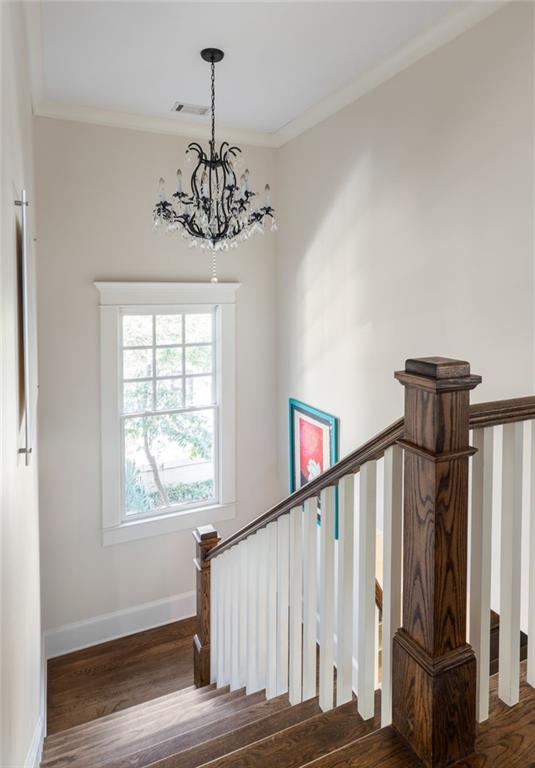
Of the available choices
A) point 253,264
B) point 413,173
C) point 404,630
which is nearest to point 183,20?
point 413,173

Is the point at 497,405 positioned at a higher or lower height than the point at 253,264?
lower

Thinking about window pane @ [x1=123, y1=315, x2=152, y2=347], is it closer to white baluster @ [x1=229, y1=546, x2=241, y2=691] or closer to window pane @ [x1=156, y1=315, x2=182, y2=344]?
window pane @ [x1=156, y1=315, x2=182, y2=344]

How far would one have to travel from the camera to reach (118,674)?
4.05 meters

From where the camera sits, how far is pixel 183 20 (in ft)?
9.04

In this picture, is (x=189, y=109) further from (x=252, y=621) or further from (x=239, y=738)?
(x=239, y=738)

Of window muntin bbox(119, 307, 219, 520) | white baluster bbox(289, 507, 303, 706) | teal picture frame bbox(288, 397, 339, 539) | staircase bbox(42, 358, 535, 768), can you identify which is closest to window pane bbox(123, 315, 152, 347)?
window muntin bbox(119, 307, 219, 520)

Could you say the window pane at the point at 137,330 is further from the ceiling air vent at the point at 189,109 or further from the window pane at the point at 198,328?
the ceiling air vent at the point at 189,109

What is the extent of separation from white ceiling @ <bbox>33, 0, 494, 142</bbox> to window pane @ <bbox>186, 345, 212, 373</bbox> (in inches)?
73.0

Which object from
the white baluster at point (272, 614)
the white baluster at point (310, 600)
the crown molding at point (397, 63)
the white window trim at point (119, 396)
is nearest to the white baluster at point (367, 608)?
the white baluster at point (310, 600)

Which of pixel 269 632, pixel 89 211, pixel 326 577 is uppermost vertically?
pixel 89 211

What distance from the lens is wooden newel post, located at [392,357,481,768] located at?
121cm

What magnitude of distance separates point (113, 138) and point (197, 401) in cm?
216

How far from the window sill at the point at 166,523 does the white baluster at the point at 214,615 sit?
1512mm

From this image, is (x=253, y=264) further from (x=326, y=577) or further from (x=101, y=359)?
(x=326, y=577)
